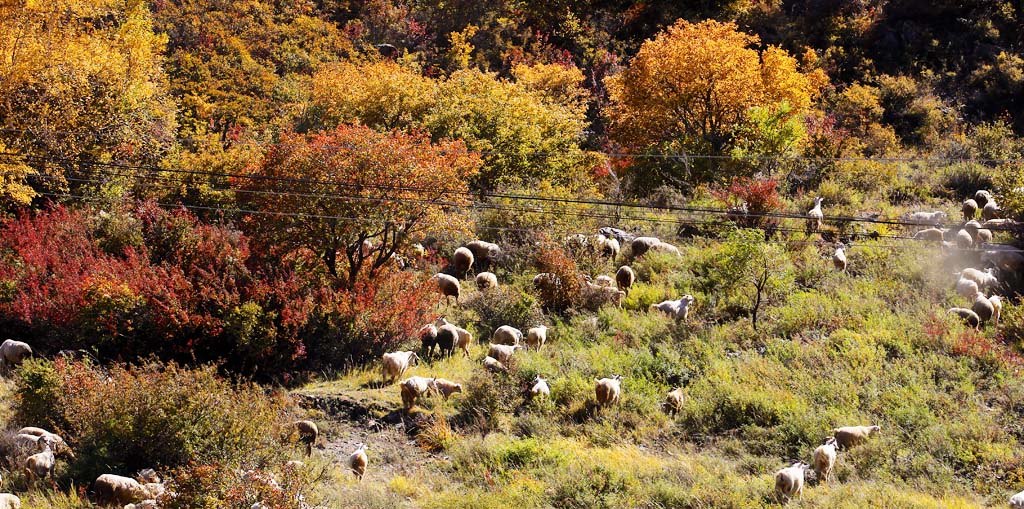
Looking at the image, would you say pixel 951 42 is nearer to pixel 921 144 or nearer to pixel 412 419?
pixel 921 144

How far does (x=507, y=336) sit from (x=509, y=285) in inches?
114

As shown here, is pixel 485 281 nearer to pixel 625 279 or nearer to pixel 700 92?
pixel 625 279

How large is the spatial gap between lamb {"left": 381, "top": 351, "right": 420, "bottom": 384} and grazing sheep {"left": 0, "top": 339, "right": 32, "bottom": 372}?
6302 mm

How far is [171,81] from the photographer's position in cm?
3591

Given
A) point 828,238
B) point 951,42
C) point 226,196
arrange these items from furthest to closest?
1. point 951,42
2. point 226,196
3. point 828,238

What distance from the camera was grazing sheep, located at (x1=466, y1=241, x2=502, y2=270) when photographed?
20.1 meters

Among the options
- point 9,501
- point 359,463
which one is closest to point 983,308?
point 359,463

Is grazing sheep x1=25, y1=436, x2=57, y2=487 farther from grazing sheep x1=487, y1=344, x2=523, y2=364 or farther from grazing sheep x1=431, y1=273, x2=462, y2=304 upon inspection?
grazing sheep x1=431, y1=273, x2=462, y2=304

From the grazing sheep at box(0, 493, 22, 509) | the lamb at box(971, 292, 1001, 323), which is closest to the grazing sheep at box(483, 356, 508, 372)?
the grazing sheep at box(0, 493, 22, 509)

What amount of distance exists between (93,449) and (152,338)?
381 cm

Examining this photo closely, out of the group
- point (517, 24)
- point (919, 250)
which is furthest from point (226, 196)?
point (517, 24)

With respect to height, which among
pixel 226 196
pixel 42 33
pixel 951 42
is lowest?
pixel 226 196

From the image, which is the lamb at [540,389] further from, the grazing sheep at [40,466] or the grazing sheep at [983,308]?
the grazing sheep at [983,308]

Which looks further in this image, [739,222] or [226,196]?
[226,196]
